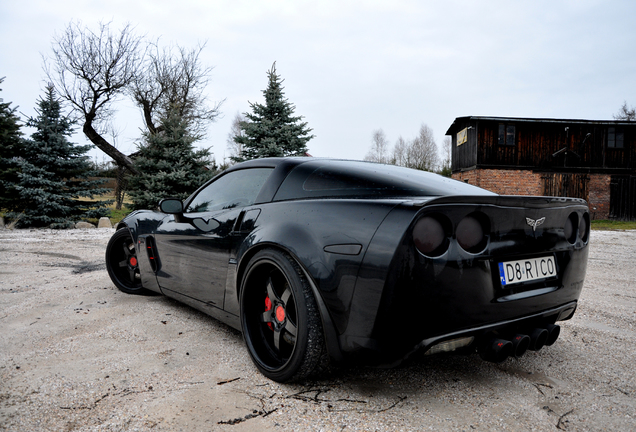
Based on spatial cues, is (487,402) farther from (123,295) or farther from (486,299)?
(123,295)

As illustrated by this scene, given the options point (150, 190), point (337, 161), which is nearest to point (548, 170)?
point (150, 190)

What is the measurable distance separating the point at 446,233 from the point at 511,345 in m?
0.57

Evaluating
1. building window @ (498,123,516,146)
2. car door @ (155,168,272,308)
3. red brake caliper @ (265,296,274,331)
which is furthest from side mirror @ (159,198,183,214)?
building window @ (498,123,516,146)

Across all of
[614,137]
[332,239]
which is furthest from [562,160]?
[332,239]

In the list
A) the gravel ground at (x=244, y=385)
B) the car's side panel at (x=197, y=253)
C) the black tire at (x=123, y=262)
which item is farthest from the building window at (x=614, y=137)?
the car's side panel at (x=197, y=253)

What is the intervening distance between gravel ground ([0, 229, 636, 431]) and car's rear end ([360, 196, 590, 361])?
288mm

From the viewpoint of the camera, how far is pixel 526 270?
75.4 inches

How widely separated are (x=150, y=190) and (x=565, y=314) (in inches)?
536

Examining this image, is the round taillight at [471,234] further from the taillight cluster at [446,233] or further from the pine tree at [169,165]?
Answer: the pine tree at [169,165]

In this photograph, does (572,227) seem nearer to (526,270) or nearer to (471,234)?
(526,270)

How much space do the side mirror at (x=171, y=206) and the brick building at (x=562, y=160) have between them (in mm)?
23618

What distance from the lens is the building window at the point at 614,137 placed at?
2425 centimetres

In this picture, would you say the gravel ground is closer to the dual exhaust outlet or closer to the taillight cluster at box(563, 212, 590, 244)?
the dual exhaust outlet

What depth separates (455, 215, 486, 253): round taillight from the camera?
67.4 inches
